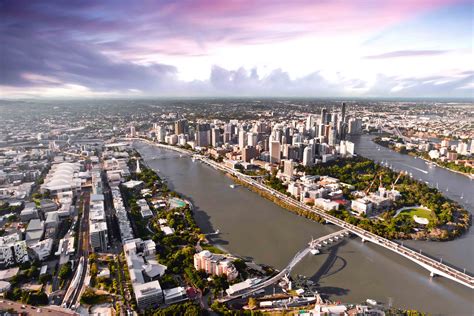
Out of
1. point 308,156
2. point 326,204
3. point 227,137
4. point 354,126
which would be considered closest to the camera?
point 326,204

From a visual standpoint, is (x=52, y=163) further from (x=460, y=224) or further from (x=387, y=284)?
(x=460, y=224)

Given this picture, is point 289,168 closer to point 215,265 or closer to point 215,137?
point 215,265

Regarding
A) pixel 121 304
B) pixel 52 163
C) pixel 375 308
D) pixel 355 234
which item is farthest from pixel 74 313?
pixel 52 163

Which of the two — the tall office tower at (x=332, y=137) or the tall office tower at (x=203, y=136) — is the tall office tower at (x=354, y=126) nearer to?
the tall office tower at (x=332, y=137)

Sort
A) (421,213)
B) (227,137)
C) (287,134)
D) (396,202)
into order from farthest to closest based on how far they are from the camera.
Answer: (227,137) < (287,134) < (396,202) < (421,213)

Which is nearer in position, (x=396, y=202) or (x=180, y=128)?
(x=396, y=202)

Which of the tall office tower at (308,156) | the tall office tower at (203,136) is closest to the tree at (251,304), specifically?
the tall office tower at (308,156)

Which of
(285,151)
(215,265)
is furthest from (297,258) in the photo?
(285,151)
